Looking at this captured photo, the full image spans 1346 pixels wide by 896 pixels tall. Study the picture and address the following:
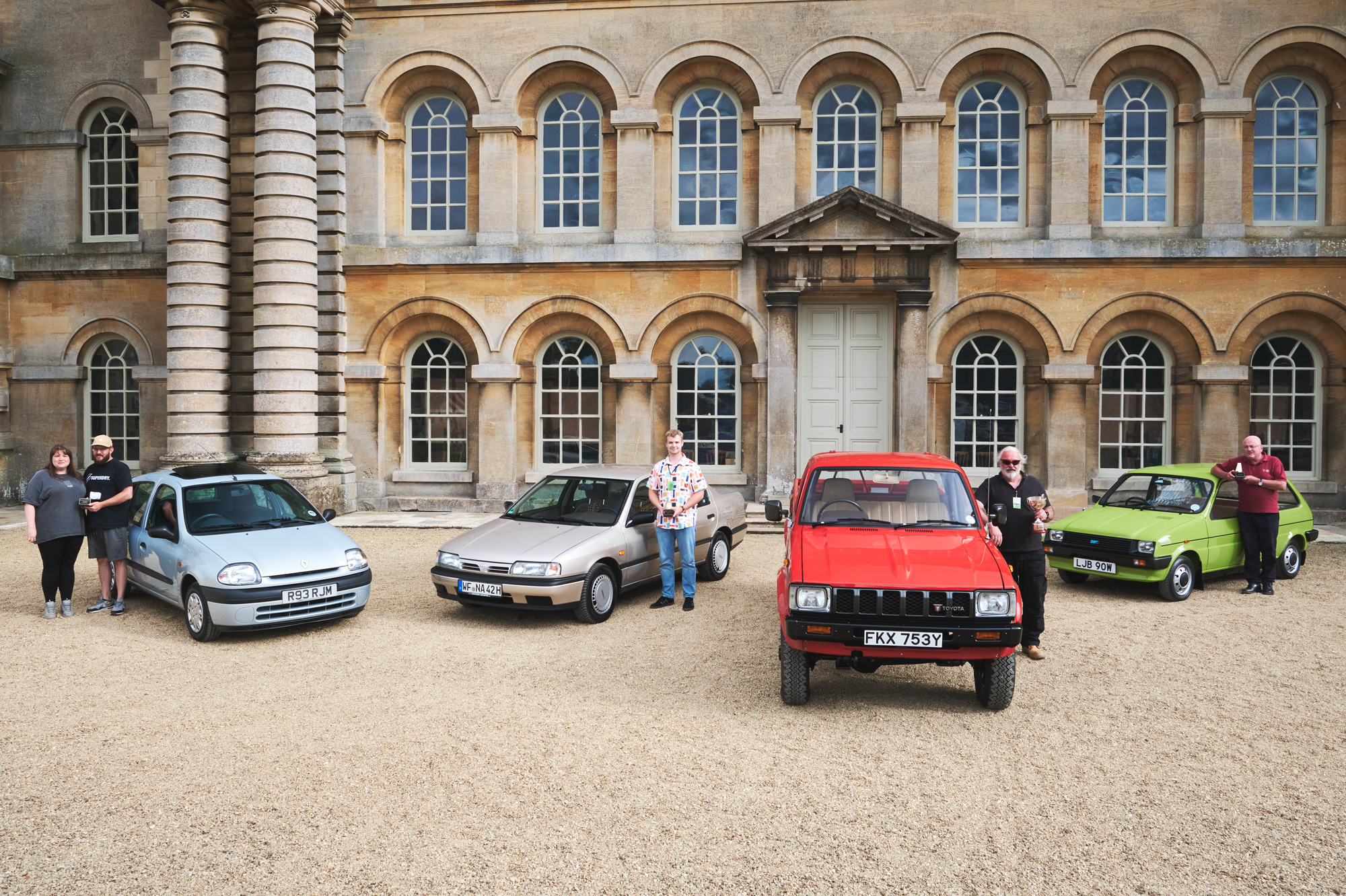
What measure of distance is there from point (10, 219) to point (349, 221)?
7185 millimetres

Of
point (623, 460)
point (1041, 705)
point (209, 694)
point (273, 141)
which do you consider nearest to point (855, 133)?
point (623, 460)

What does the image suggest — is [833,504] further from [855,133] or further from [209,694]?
[855,133]

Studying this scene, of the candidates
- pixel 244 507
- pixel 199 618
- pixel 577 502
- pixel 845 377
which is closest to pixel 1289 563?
pixel 845 377

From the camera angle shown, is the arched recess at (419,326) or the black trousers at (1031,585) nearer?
the black trousers at (1031,585)

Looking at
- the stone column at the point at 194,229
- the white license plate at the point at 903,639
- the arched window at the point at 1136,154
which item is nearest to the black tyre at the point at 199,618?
the white license plate at the point at 903,639

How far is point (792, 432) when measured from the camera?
1628 cm

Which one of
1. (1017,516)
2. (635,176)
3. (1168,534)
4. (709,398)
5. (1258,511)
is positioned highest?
(635,176)

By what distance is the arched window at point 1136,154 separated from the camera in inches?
635

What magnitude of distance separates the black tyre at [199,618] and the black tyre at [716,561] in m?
5.26

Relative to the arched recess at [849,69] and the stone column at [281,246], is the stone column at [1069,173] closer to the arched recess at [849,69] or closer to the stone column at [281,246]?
the arched recess at [849,69]

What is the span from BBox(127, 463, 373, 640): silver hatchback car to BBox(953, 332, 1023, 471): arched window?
11.6m

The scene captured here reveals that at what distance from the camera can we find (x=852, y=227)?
15.9 meters

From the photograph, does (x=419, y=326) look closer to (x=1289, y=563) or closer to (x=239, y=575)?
(x=239, y=575)

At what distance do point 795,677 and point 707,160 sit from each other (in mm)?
12938
